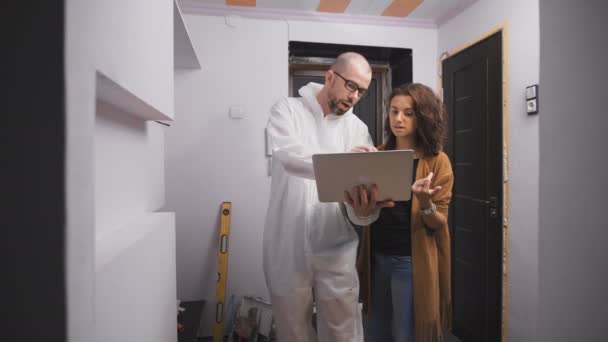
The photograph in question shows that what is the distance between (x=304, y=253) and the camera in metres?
1.31

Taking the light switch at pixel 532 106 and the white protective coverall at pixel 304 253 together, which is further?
the light switch at pixel 532 106

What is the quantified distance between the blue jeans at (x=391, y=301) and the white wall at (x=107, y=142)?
32.9 inches

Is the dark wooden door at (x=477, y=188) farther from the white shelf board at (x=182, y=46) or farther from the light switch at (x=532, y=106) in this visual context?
the white shelf board at (x=182, y=46)

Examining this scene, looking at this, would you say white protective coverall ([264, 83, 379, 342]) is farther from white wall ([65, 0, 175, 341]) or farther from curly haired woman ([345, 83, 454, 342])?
white wall ([65, 0, 175, 341])

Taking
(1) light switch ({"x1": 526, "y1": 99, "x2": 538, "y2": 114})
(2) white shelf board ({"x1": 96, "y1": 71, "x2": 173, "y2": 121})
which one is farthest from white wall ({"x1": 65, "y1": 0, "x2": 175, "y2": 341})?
(1) light switch ({"x1": 526, "y1": 99, "x2": 538, "y2": 114})

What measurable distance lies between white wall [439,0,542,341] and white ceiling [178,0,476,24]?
494mm

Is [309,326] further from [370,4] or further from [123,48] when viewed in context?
[370,4]

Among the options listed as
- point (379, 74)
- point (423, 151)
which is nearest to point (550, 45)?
point (423, 151)

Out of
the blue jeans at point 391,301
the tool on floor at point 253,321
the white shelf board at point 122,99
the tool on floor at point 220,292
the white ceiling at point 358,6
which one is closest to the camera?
the white shelf board at point 122,99

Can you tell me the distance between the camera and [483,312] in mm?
2117

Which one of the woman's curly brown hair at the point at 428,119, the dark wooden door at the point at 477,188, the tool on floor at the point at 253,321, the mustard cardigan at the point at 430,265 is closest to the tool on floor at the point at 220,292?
the tool on floor at the point at 253,321

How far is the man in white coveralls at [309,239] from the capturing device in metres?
1.29

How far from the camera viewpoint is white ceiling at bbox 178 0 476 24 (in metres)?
2.38

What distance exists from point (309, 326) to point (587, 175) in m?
1.07
